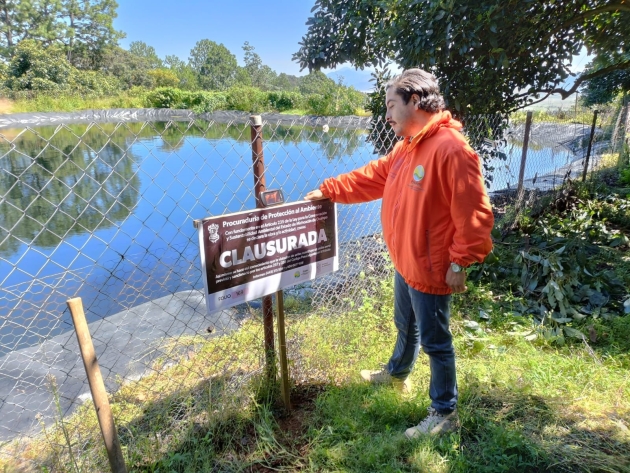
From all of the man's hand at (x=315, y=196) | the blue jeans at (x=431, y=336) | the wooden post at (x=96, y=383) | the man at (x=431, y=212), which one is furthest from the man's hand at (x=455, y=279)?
the wooden post at (x=96, y=383)

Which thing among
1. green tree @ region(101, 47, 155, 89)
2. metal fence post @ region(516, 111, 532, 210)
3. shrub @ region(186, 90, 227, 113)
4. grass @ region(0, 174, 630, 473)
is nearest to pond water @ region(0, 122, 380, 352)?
grass @ region(0, 174, 630, 473)

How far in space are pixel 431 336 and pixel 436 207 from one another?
652mm

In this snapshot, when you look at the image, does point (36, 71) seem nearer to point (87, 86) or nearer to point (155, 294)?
point (87, 86)

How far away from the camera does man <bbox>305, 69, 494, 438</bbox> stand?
162 centimetres

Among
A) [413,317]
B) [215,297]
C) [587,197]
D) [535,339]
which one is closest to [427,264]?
[413,317]

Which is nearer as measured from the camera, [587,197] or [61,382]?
[61,382]

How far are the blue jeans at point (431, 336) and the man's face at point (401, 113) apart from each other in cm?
76

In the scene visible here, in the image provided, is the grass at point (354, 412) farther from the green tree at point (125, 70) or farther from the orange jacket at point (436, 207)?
the green tree at point (125, 70)

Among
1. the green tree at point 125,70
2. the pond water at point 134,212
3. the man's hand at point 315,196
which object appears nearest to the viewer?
the pond water at point 134,212

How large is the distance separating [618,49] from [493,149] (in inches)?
93.5

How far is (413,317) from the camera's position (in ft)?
6.97

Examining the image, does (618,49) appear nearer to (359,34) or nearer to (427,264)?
(359,34)

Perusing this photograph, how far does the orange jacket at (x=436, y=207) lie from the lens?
1604 mm

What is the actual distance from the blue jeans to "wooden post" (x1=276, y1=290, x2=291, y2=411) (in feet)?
2.14
